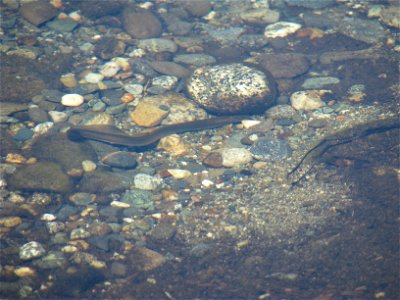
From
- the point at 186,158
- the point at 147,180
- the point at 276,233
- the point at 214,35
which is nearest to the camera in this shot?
the point at 276,233

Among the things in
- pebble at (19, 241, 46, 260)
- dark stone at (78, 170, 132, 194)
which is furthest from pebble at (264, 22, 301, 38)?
pebble at (19, 241, 46, 260)

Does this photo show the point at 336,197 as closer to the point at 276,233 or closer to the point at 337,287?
the point at 276,233

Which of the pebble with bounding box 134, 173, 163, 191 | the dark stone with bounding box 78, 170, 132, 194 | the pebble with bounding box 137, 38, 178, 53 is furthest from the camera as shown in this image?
the pebble with bounding box 137, 38, 178, 53

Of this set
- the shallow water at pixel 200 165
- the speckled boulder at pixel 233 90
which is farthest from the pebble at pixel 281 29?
the speckled boulder at pixel 233 90

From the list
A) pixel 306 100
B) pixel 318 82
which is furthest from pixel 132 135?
pixel 318 82

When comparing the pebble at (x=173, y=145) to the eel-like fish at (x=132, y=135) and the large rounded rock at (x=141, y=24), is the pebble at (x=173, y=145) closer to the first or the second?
the eel-like fish at (x=132, y=135)

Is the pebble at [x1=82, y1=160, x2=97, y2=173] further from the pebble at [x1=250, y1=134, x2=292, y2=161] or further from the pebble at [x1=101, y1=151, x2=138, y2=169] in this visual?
the pebble at [x1=250, y1=134, x2=292, y2=161]

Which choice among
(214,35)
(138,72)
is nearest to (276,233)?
(138,72)
